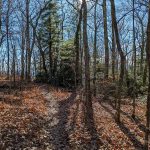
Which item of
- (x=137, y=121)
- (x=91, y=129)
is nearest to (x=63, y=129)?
(x=91, y=129)

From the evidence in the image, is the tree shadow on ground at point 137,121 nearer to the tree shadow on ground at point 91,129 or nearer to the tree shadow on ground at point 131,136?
the tree shadow on ground at point 131,136

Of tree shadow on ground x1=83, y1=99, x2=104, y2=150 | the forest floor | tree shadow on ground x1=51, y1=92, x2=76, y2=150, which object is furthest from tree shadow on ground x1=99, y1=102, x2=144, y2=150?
tree shadow on ground x1=51, y1=92, x2=76, y2=150

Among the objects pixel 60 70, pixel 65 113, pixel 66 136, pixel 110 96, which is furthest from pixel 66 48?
pixel 66 136

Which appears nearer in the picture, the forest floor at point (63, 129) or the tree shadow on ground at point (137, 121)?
the forest floor at point (63, 129)

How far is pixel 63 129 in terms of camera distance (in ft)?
48.9

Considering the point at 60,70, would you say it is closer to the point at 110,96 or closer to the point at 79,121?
the point at 110,96

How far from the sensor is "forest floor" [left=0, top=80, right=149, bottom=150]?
12781 millimetres

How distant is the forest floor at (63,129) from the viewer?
12.8 metres

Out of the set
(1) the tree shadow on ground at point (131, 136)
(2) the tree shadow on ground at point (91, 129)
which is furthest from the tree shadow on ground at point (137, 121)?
(2) the tree shadow on ground at point (91, 129)

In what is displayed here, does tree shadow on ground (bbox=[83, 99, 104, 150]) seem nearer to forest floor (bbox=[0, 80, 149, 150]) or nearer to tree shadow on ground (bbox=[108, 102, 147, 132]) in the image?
forest floor (bbox=[0, 80, 149, 150])

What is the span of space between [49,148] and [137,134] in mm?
6033

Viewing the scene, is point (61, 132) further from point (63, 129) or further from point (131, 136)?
point (131, 136)

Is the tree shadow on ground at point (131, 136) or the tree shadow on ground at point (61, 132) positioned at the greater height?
the tree shadow on ground at point (61, 132)

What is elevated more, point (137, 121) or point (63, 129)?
point (63, 129)
